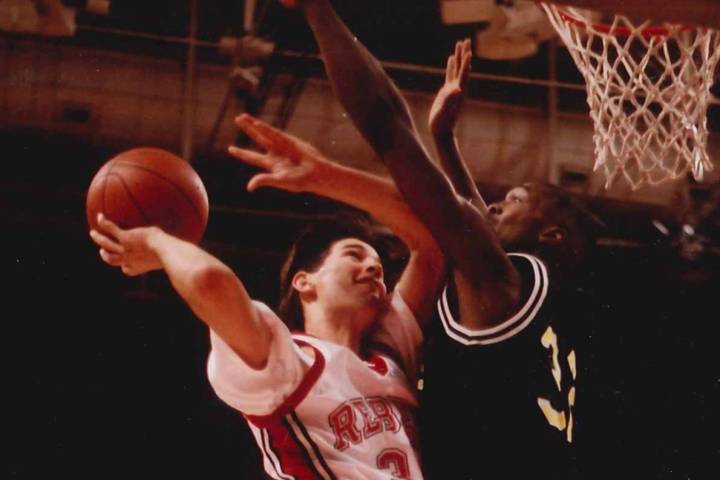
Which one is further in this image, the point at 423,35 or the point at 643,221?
the point at 423,35

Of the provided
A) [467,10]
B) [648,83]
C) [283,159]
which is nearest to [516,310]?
[283,159]

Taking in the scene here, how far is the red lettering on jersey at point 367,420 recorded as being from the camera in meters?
2.70

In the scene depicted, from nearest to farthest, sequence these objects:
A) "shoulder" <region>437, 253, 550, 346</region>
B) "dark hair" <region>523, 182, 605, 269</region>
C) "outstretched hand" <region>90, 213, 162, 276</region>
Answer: "outstretched hand" <region>90, 213, 162, 276</region>, "shoulder" <region>437, 253, 550, 346</region>, "dark hair" <region>523, 182, 605, 269</region>

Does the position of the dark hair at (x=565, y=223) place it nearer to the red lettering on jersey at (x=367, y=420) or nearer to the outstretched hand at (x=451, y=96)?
the outstretched hand at (x=451, y=96)

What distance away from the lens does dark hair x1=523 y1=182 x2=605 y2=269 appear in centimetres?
317

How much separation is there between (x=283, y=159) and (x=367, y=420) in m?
0.65

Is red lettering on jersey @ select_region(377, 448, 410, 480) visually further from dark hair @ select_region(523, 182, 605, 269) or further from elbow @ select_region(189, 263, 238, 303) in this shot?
dark hair @ select_region(523, 182, 605, 269)

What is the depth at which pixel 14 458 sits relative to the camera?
511 cm

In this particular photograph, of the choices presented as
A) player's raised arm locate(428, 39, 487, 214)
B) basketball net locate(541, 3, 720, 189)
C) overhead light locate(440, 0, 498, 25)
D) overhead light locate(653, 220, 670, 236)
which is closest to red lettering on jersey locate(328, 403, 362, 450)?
player's raised arm locate(428, 39, 487, 214)

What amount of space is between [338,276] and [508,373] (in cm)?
58

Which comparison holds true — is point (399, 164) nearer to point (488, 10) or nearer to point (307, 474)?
point (307, 474)

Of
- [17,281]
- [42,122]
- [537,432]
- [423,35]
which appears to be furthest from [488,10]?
[537,432]

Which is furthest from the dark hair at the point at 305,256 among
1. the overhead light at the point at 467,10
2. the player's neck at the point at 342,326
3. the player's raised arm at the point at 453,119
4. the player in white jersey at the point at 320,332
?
the overhead light at the point at 467,10

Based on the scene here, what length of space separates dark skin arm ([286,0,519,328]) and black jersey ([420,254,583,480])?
0.07m
